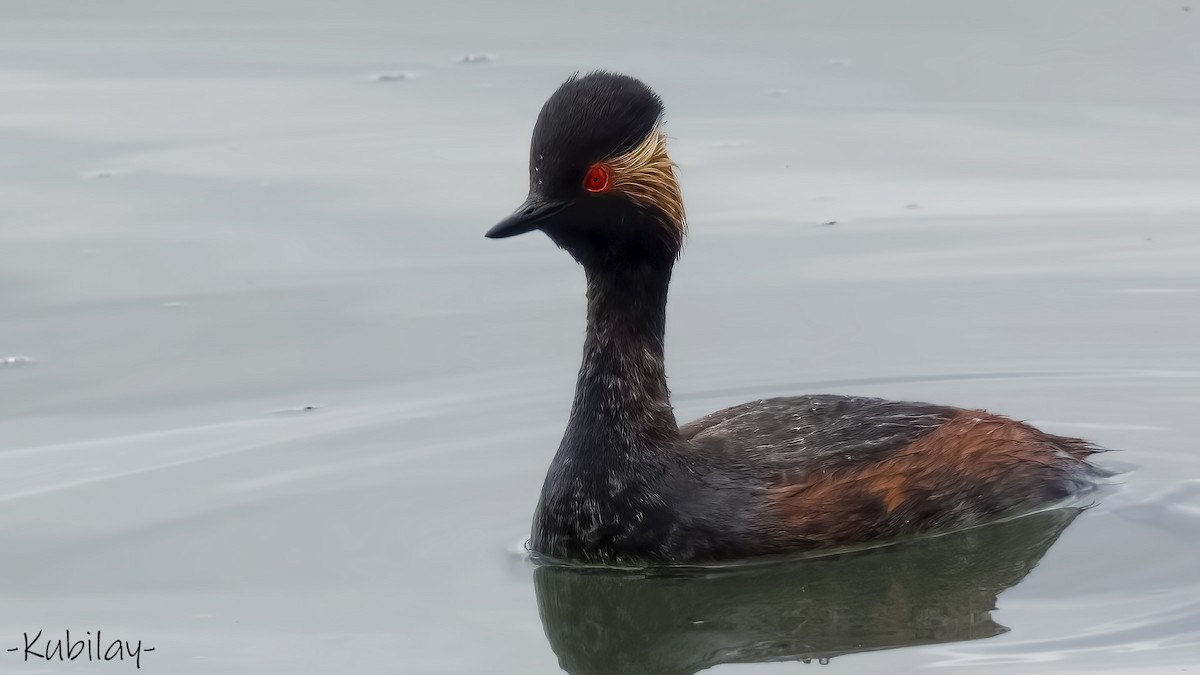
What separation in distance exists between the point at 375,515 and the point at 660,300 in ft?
5.56

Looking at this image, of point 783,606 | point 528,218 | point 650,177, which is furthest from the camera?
point 650,177

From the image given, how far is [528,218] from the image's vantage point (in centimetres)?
893

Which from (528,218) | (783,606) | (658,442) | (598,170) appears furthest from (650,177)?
(783,606)

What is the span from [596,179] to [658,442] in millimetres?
1179

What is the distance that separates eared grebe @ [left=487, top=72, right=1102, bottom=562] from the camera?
8.98 m

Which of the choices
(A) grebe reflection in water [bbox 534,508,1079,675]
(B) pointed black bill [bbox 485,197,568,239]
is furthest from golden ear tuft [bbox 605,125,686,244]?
(A) grebe reflection in water [bbox 534,508,1079,675]

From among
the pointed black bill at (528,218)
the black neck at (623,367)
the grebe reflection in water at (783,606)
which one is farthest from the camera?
the black neck at (623,367)

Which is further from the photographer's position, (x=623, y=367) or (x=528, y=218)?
(x=623, y=367)

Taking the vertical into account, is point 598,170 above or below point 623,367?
above

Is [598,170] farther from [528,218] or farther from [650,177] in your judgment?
[528,218]

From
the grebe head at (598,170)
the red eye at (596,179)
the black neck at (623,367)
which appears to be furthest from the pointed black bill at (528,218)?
the black neck at (623,367)

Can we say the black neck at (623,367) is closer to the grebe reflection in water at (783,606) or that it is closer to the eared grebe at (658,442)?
the eared grebe at (658,442)

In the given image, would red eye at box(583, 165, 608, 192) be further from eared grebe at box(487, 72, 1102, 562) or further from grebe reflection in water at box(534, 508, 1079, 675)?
grebe reflection in water at box(534, 508, 1079, 675)

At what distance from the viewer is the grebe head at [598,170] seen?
29.3 feet
